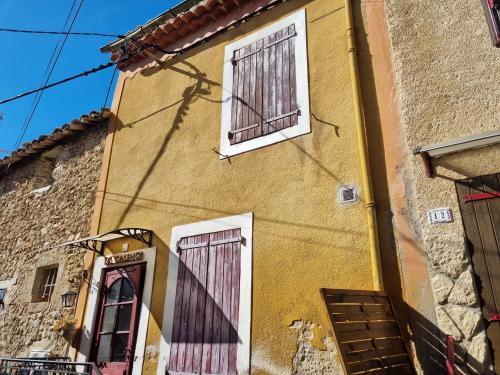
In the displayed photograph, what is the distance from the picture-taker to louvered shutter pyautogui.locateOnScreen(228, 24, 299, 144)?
5.49 m

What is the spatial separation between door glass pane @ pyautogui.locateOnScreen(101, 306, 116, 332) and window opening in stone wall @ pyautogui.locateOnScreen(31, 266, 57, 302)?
175cm

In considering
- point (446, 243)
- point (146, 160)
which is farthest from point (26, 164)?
point (446, 243)

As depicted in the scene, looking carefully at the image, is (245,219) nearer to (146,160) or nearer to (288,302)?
(288,302)

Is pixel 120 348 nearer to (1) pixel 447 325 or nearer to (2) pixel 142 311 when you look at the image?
(2) pixel 142 311

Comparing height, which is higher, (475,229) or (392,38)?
(392,38)

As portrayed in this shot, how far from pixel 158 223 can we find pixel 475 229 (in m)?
4.28

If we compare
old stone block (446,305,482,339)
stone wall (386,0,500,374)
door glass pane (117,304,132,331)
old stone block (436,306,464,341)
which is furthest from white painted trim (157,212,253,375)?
old stone block (446,305,482,339)

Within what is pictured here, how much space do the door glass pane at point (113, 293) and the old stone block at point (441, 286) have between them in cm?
452

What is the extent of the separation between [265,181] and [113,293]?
305 cm

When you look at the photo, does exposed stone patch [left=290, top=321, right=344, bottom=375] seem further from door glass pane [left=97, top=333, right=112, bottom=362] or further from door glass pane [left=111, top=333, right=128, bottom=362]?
door glass pane [left=97, top=333, right=112, bottom=362]

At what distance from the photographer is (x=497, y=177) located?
3623mm

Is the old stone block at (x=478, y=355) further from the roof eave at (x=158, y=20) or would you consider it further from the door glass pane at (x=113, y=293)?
the roof eave at (x=158, y=20)

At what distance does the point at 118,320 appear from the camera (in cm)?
586

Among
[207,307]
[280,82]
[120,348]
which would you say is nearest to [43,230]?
[120,348]
